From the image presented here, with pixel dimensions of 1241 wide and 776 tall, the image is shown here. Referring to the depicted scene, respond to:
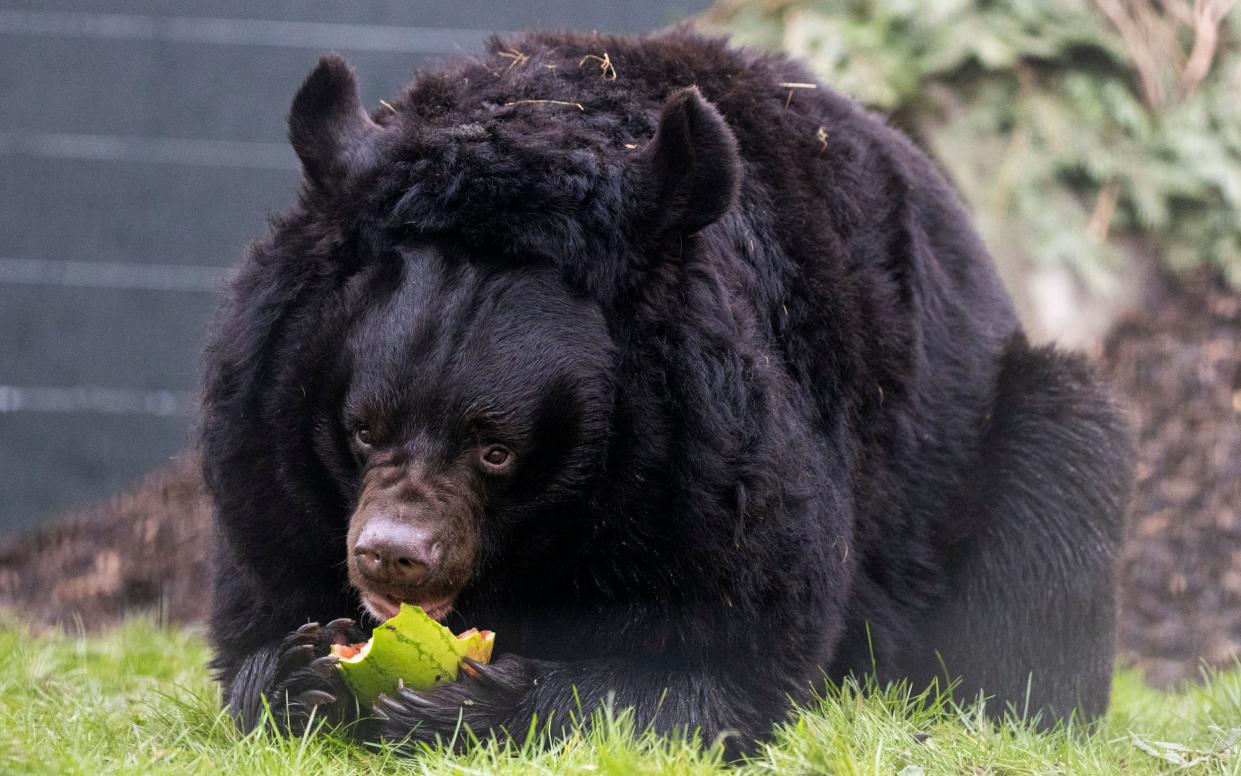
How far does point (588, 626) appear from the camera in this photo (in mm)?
4059

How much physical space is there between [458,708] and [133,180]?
25.9 feet

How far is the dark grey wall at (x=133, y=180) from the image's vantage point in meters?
10.5

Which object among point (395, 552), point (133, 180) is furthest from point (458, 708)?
point (133, 180)

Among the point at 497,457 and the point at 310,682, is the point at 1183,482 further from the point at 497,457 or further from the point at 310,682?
the point at 310,682

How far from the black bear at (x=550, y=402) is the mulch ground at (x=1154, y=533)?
390cm

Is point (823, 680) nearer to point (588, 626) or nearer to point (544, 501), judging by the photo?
point (588, 626)

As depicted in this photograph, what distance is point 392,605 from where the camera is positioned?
379 cm

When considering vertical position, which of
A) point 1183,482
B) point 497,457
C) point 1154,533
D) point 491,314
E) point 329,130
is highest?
point 329,130

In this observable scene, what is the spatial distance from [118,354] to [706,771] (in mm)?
8300

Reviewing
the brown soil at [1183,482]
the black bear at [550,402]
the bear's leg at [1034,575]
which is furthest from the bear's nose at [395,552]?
the brown soil at [1183,482]

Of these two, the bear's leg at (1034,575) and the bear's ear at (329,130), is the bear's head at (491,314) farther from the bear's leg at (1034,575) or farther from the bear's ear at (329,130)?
the bear's leg at (1034,575)

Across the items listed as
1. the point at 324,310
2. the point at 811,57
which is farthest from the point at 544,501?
the point at 811,57

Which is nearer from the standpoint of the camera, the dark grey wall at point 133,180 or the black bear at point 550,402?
the black bear at point 550,402

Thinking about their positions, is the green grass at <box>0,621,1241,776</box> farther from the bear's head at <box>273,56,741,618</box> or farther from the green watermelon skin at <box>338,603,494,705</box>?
the bear's head at <box>273,56,741,618</box>
